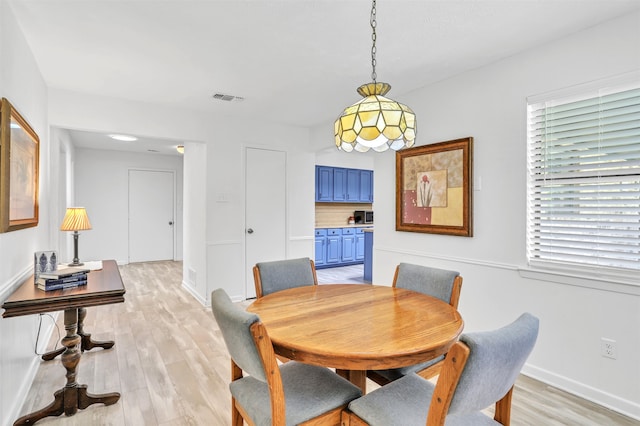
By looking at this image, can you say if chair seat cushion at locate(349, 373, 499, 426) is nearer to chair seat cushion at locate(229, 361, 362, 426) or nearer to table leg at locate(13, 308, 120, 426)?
chair seat cushion at locate(229, 361, 362, 426)

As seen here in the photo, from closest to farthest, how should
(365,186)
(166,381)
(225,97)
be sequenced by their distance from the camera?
1. (166,381)
2. (225,97)
3. (365,186)

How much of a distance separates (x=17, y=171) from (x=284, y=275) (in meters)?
1.79

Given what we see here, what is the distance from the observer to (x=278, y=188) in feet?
15.5

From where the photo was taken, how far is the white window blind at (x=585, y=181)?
202cm

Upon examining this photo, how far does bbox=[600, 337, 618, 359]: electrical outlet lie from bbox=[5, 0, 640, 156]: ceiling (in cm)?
201

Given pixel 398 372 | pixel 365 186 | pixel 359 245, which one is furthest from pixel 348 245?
pixel 398 372

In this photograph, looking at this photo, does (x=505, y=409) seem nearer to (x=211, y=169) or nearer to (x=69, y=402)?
(x=69, y=402)

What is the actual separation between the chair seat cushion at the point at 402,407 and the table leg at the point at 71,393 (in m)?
1.78

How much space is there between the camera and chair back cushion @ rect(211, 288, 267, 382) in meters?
1.18

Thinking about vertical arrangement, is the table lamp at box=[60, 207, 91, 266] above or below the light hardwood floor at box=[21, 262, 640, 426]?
Result: above

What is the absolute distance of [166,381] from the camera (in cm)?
241

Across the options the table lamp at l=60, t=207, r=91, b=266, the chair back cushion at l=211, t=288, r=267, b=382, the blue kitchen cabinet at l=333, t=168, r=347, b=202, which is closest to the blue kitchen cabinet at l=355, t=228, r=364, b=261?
the blue kitchen cabinet at l=333, t=168, r=347, b=202

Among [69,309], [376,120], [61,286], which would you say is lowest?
[69,309]

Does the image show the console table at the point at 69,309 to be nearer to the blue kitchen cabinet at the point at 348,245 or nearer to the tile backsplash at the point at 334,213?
the tile backsplash at the point at 334,213
